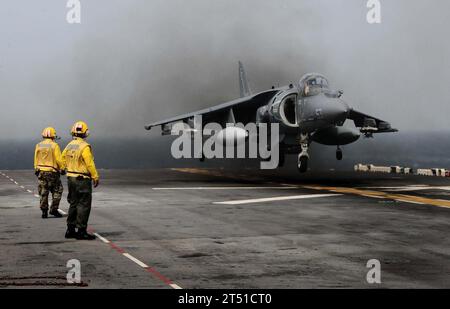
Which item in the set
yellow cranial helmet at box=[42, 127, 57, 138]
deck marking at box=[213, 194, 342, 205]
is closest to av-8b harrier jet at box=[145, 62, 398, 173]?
deck marking at box=[213, 194, 342, 205]

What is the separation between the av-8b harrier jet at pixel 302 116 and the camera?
27.8 m

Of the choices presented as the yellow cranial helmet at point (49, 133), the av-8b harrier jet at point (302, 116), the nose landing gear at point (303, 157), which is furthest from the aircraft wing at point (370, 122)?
the yellow cranial helmet at point (49, 133)

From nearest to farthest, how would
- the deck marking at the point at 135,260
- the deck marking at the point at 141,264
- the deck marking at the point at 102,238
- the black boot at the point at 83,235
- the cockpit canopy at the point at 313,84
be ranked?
the deck marking at the point at 141,264 → the deck marking at the point at 135,260 → the deck marking at the point at 102,238 → the black boot at the point at 83,235 → the cockpit canopy at the point at 313,84

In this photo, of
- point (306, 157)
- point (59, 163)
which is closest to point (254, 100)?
point (306, 157)

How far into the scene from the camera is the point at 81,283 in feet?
27.2

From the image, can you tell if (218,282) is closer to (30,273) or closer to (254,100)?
(30,273)

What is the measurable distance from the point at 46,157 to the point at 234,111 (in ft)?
73.7

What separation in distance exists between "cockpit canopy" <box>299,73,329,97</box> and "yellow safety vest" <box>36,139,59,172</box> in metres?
15.0

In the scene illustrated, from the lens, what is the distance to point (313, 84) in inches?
1121

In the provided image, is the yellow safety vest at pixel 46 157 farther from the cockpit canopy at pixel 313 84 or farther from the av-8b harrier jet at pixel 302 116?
the cockpit canopy at pixel 313 84

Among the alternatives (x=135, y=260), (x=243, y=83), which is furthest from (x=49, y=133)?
(x=243, y=83)

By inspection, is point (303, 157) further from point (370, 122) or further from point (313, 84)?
point (370, 122)

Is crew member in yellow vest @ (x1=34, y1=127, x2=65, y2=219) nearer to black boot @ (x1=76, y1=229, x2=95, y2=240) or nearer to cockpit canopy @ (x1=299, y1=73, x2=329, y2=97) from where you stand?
black boot @ (x1=76, y1=229, x2=95, y2=240)
